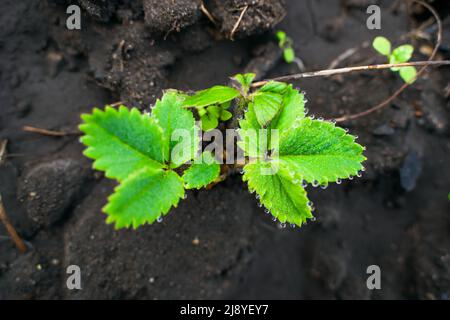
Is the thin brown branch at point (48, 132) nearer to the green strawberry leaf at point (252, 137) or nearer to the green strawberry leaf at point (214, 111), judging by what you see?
the green strawberry leaf at point (214, 111)

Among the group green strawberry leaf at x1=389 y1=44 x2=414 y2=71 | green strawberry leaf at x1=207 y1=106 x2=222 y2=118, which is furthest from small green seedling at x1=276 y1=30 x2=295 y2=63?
green strawberry leaf at x1=207 y1=106 x2=222 y2=118

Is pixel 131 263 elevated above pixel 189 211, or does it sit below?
below

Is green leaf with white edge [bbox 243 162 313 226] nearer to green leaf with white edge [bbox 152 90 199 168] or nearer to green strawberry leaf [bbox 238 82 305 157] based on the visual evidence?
green strawberry leaf [bbox 238 82 305 157]

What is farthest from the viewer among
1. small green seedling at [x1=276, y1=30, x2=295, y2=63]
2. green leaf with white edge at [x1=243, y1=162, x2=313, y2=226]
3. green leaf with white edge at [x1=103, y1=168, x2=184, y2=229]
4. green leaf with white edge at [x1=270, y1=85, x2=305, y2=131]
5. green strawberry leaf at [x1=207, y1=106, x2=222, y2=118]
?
small green seedling at [x1=276, y1=30, x2=295, y2=63]

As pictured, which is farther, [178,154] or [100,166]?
[178,154]

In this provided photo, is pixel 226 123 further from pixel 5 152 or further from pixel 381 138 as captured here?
pixel 5 152
